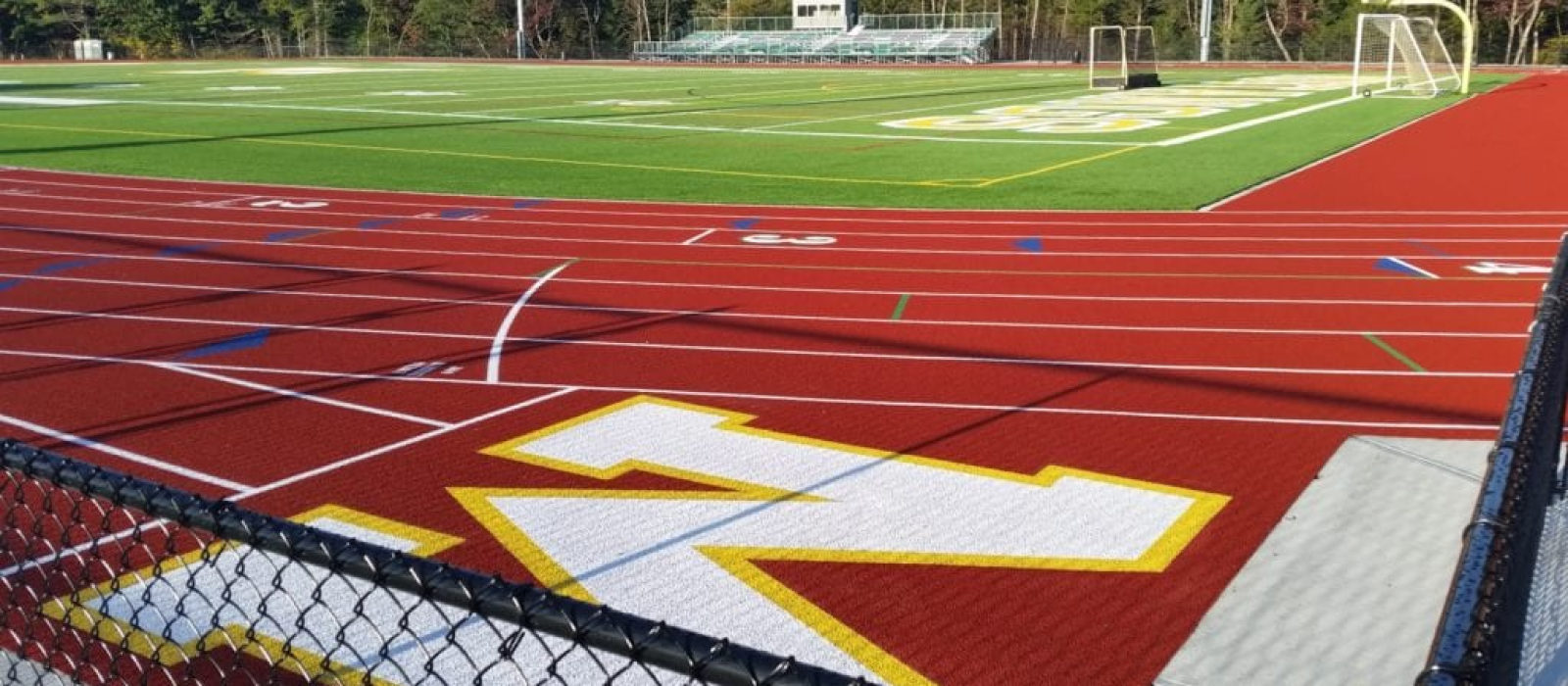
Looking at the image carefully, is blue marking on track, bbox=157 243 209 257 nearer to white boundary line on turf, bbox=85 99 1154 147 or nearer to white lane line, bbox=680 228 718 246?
white lane line, bbox=680 228 718 246

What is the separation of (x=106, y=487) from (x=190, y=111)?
36204mm

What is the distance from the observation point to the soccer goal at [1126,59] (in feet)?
150

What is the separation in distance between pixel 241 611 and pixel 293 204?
14128 mm

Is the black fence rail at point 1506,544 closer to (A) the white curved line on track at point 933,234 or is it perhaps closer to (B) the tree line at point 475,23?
(A) the white curved line on track at point 933,234

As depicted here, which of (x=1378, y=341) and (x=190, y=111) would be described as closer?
(x=1378, y=341)

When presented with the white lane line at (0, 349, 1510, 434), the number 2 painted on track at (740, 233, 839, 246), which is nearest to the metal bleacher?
the number 2 painted on track at (740, 233, 839, 246)

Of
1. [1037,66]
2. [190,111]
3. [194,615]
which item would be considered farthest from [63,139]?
[1037,66]

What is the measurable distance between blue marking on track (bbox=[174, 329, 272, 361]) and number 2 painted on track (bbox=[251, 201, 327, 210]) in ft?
24.8

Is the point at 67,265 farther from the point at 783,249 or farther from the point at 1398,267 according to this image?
the point at 1398,267

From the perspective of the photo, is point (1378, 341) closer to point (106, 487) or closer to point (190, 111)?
point (106, 487)

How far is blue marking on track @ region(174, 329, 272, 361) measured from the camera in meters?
10.1

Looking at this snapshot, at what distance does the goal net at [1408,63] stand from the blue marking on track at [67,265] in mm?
33124

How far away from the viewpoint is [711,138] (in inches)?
1083

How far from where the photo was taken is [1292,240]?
14.6m
